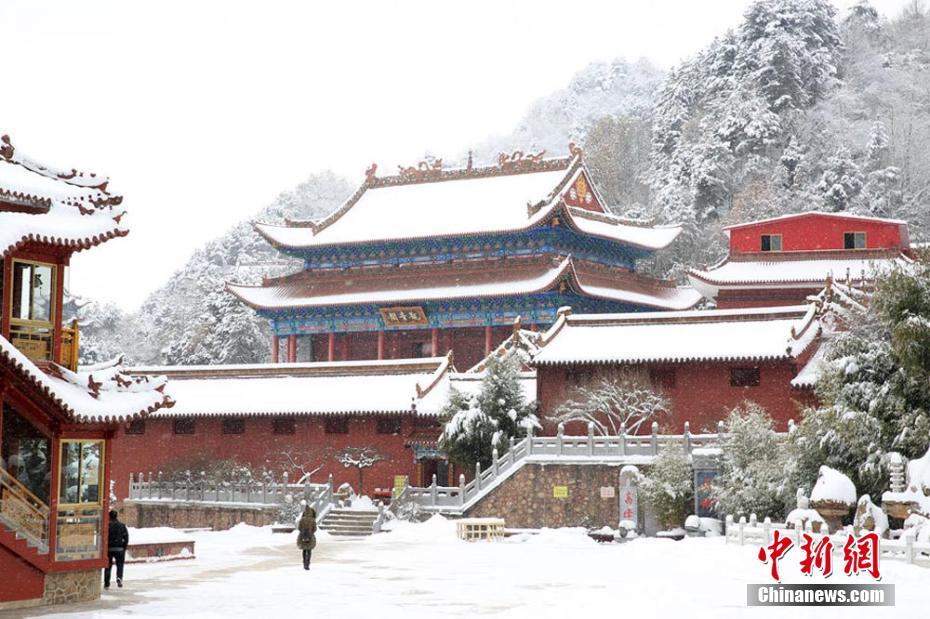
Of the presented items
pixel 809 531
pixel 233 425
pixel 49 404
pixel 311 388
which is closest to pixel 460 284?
pixel 311 388

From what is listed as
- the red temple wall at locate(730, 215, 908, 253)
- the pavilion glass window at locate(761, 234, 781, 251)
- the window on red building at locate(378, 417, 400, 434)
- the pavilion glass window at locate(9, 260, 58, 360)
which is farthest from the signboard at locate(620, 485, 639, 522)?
the pavilion glass window at locate(761, 234, 781, 251)

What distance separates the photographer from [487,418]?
120 feet

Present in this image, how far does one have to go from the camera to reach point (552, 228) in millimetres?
49906

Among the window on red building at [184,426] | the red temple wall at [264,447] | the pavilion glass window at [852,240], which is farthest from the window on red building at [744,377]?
the pavilion glass window at [852,240]

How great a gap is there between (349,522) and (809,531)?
1442 cm

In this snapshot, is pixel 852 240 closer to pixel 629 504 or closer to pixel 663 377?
pixel 663 377

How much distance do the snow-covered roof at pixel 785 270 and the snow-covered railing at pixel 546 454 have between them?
54.4 feet

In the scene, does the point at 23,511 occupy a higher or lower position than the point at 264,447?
lower

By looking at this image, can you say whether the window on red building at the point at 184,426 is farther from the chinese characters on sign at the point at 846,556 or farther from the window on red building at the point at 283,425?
the chinese characters on sign at the point at 846,556

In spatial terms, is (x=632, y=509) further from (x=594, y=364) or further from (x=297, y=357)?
(x=297, y=357)

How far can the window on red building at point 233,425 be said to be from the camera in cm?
4244

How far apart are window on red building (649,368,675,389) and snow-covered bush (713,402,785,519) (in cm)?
563

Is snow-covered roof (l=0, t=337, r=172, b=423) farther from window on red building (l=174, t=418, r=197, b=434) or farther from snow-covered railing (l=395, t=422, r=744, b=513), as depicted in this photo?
window on red building (l=174, t=418, r=197, b=434)

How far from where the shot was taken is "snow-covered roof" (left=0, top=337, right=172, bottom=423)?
18.6 meters
